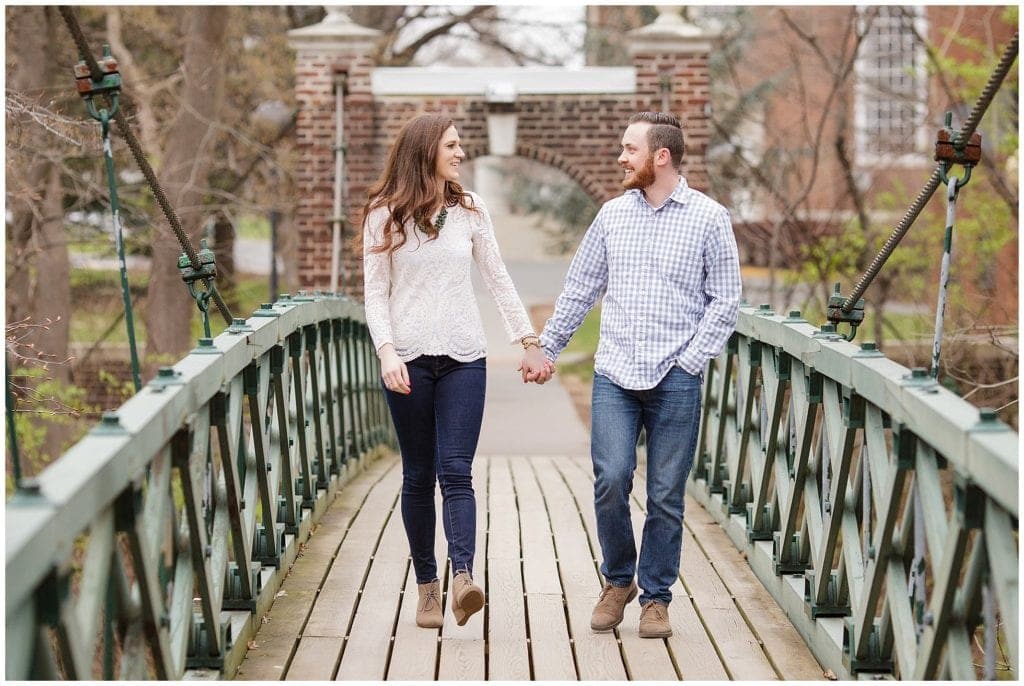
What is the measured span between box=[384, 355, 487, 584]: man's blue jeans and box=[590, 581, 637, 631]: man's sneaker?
0.43 metres

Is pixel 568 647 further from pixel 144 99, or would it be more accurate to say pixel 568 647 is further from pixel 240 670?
pixel 144 99

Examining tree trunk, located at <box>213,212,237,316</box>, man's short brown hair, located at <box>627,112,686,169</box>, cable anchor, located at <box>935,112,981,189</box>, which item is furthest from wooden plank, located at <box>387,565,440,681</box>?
tree trunk, located at <box>213,212,237,316</box>

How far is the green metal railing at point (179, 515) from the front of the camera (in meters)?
2.59

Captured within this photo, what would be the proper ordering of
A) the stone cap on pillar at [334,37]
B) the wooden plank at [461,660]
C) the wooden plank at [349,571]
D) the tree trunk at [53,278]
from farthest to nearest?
the stone cap on pillar at [334,37] → the tree trunk at [53,278] → the wooden plank at [349,571] → the wooden plank at [461,660]

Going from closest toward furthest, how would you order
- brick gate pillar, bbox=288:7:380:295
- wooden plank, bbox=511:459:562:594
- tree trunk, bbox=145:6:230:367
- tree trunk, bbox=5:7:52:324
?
wooden plank, bbox=511:459:562:594, tree trunk, bbox=5:7:52:324, brick gate pillar, bbox=288:7:380:295, tree trunk, bbox=145:6:230:367

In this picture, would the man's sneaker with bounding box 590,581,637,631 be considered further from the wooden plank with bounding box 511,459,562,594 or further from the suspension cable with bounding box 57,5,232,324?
the suspension cable with bounding box 57,5,232,324

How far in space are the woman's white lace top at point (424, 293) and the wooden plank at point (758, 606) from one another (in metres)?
1.30

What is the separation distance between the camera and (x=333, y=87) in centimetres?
1302

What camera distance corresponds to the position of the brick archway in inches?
511

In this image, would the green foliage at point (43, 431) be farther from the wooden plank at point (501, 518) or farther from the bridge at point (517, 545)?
the bridge at point (517, 545)

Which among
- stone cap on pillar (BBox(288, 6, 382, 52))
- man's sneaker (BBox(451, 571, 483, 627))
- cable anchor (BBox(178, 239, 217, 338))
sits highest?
stone cap on pillar (BBox(288, 6, 382, 52))

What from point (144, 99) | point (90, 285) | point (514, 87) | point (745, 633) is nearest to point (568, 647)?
point (745, 633)

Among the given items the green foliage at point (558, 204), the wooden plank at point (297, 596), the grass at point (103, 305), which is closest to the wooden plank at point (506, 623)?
the wooden plank at point (297, 596)

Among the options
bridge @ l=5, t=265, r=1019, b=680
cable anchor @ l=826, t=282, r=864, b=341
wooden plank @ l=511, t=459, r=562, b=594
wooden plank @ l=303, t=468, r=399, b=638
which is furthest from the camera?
wooden plank @ l=511, t=459, r=562, b=594
